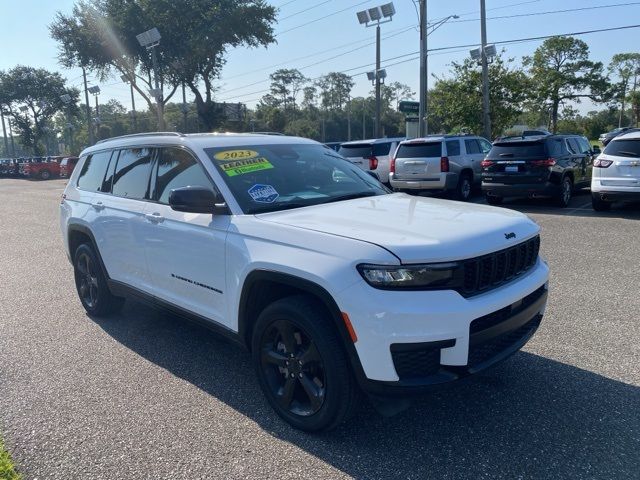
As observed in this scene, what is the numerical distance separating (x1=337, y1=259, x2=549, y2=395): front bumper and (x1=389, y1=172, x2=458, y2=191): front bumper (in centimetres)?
1154

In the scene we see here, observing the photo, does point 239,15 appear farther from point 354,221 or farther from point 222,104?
point 354,221

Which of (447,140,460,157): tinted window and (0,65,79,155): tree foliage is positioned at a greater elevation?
(0,65,79,155): tree foliage

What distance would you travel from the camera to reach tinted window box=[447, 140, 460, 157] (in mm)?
14633

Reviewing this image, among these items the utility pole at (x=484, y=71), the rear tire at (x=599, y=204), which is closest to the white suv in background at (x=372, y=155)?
the rear tire at (x=599, y=204)

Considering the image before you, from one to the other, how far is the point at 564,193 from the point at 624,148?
1931 millimetres

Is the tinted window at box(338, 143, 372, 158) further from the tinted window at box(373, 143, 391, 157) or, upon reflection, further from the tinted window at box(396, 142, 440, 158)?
the tinted window at box(396, 142, 440, 158)

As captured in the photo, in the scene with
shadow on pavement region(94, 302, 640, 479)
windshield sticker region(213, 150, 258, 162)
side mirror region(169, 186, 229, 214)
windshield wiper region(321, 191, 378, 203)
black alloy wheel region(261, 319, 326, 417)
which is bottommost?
shadow on pavement region(94, 302, 640, 479)

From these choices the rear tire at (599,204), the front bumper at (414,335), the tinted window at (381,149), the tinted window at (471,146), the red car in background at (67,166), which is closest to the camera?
→ the front bumper at (414,335)

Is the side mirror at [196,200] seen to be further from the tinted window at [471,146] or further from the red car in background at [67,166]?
the red car in background at [67,166]

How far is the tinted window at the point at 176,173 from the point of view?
396cm

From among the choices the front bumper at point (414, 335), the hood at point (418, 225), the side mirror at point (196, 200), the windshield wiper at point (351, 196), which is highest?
the side mirror at point (196, 200)

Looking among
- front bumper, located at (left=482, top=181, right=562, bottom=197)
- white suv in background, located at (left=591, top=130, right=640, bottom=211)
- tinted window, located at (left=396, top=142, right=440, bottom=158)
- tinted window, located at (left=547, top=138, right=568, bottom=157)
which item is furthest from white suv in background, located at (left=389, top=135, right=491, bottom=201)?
white suv in background, located at (left=591, top=130, right=640, bottom=211)

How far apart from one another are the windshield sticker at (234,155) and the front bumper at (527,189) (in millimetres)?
9619

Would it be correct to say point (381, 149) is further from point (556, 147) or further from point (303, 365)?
point (303, 365)
